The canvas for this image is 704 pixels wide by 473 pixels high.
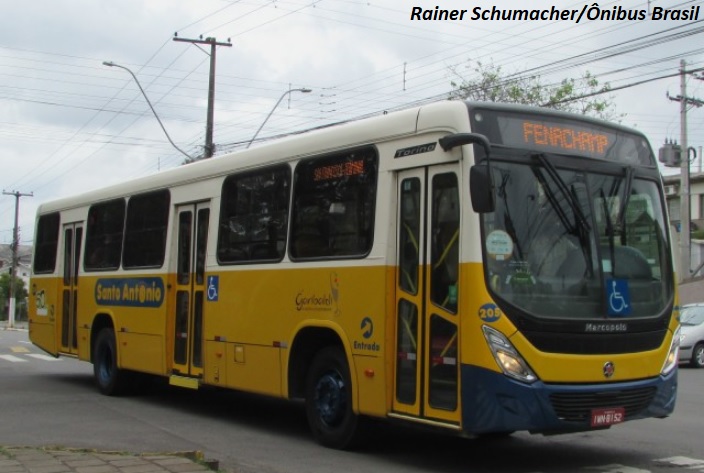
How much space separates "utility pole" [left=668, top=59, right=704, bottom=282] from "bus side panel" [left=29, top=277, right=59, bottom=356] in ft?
87.3

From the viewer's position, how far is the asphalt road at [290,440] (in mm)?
8383

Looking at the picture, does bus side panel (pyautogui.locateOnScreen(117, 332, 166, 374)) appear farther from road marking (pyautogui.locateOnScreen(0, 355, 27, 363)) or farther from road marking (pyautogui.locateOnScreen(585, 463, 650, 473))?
road marking (pyautogui.locateOnScreen(0, 355, 27, 363))

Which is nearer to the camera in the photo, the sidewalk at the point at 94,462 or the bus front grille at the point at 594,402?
the sidewalk at the point at 94,462

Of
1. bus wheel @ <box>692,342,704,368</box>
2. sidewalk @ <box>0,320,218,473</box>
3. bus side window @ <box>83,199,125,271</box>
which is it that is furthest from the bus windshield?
bus wheel @ <box>692,342,704,368</box>

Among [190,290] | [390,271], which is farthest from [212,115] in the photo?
[390,271]

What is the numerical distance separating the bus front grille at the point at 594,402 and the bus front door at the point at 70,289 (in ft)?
33.9

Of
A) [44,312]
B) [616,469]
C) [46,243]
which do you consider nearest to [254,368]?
[616,469]

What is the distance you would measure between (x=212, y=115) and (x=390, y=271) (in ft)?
73.0

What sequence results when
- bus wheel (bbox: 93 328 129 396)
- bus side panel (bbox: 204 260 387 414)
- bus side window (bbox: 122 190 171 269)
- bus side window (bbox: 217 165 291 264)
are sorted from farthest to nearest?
bus wheel (bbox: 93 328 129 396), bus side window (bbox: 122 190 171 269), bus side window (bbox: 217 165 291 264), bus side panel (bbox: 204 260 387 414)

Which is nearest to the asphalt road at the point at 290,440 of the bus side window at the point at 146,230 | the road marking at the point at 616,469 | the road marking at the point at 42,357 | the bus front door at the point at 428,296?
the road marking at the point at 616,469

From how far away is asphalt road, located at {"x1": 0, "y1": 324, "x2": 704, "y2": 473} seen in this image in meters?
8.38

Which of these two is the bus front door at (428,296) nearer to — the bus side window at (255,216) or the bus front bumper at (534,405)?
the bus front bumper at (534,405)

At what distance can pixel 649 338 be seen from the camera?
26.1 ft

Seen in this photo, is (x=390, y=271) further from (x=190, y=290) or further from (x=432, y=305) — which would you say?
(x=190, y=290)
